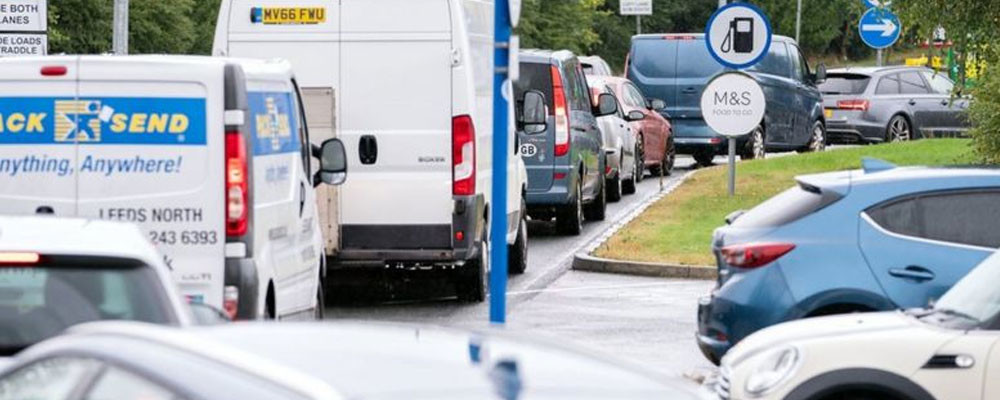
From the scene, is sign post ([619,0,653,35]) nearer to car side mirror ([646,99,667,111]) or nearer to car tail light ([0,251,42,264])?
car side mirror ([646,99,667,111])

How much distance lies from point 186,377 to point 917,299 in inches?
293

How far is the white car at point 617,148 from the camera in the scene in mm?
27688

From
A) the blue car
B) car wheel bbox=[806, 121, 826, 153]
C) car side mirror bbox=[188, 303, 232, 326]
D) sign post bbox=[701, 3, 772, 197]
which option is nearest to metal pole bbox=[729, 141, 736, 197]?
sign post bbox=[701, 3, 772, 197]

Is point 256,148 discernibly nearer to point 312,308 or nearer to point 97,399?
point 312,308

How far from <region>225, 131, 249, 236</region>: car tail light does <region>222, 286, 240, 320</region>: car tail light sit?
300mm

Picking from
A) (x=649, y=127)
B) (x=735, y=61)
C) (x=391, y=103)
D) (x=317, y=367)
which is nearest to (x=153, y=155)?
(x=391, y=103)

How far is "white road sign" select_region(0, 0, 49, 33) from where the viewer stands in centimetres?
2370

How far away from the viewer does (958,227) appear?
12203 millimetres

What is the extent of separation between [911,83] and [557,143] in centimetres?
1840

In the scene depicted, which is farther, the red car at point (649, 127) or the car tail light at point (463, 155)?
the red car at point (649, 127)

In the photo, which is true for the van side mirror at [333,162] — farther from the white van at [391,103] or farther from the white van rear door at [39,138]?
the white van rear door at [39,138]

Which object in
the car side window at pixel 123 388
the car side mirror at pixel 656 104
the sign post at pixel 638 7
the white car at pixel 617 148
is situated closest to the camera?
the car side window at pixel 123 388

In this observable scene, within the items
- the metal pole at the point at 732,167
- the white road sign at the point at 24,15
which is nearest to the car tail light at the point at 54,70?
the white road sign at the point at 24,15

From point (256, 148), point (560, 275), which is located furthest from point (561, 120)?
point (256, 148)
